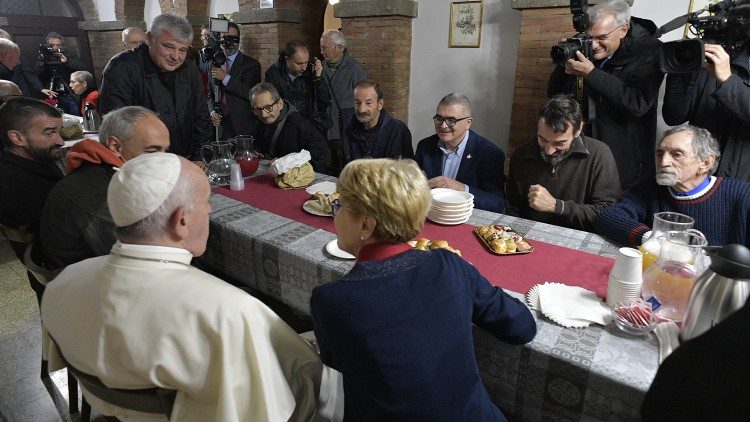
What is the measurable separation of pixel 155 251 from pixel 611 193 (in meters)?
2.30

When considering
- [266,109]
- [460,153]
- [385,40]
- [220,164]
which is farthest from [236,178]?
[385,40]

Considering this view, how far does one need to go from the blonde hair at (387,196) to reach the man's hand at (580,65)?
2.14 metres

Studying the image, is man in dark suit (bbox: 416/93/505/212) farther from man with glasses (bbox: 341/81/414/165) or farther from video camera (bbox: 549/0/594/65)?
video camera (bbox: 549/0/594/65)

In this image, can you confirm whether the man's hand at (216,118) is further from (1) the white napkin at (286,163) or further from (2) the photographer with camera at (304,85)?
(1) the white napkin at (286,163)

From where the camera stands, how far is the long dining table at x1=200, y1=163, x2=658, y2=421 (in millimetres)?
1120

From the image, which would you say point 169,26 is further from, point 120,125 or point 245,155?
point 120,125

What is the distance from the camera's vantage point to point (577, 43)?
2.79m

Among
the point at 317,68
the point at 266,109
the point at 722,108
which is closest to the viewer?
the point at 722,108

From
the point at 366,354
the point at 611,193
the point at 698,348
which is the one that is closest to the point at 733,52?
the point at 611,193

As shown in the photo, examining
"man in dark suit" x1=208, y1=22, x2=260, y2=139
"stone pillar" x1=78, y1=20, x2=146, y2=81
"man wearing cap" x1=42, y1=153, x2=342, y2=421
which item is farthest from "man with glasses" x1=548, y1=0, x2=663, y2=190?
"stone pillar" x1=78, y1=20, x2=146, y2=81

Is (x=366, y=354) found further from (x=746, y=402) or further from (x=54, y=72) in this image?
(x=54, y=72)

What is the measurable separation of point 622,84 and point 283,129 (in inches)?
95.5

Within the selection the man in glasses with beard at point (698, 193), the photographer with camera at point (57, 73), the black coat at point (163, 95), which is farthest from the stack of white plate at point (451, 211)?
the photographer with camera at point (57, 73)

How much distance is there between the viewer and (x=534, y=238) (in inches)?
75.3
